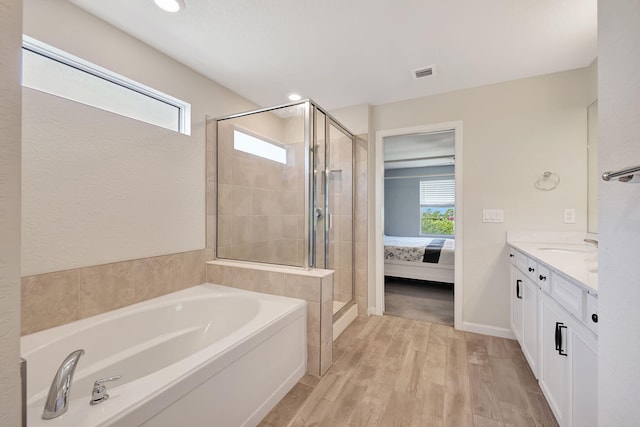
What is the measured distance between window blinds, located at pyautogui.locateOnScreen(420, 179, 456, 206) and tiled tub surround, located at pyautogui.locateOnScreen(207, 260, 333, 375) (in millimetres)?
4673

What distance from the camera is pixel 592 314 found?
1018 millimetres

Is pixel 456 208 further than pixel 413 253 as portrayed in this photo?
No

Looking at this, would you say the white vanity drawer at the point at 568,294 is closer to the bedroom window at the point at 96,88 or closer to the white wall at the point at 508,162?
the white wall at the point at 508,162

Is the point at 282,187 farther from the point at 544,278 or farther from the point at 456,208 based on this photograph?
the point at 544,278

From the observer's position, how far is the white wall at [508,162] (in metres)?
2.25

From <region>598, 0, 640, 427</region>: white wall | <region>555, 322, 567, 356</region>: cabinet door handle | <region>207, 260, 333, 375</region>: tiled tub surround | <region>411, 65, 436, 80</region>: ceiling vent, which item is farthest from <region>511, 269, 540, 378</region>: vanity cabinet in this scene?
<region>411, 65, 436, 80</region>: ceiling vent

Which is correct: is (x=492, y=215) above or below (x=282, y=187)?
below

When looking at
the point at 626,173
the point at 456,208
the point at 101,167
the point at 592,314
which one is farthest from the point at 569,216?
the point at 101,167

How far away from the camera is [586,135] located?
221cm

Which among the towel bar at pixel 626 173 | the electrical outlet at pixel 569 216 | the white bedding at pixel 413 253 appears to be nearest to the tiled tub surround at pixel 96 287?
the towel bar at pixel 626 173

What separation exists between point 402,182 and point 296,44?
4.82m

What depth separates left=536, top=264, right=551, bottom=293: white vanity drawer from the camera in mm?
1457

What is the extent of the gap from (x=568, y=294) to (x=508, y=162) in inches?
62.7

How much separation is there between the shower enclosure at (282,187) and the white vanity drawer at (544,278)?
1.47 m
